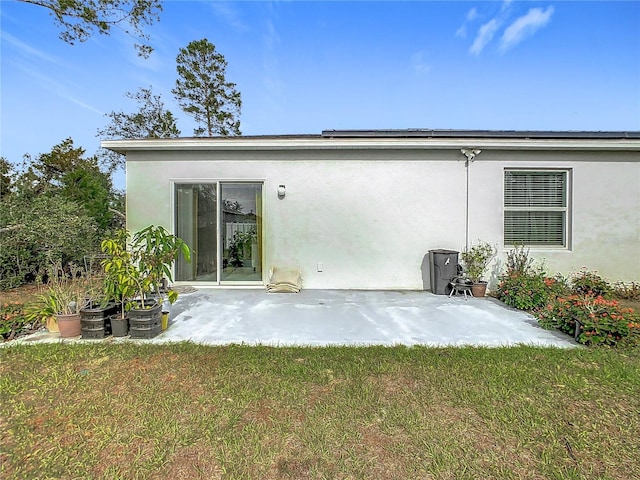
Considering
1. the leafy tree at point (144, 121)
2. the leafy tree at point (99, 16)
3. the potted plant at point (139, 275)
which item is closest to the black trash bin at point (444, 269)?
the potted plant at point (139, 275)

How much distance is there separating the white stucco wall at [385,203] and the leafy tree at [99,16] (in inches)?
106

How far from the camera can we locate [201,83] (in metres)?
17.3

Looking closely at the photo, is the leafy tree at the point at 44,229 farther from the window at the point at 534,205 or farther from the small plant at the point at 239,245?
the window at the point at 534,205

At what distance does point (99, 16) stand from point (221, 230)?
496 centimetres

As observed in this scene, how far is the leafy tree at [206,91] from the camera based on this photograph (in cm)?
1691

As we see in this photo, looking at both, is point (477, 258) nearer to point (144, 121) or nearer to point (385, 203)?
point (385, 203)

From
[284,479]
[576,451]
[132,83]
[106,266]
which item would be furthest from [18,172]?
[576,451]

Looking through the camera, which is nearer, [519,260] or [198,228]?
[519,260]

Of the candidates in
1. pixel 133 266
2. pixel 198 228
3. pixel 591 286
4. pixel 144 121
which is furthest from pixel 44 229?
pixel 144 121

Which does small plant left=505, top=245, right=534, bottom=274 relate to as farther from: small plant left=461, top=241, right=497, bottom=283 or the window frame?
small plant left=461, top=241, right=497, bottom=283

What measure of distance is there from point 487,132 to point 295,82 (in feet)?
22.8

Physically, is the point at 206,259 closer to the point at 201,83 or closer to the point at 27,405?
the point at 27,405

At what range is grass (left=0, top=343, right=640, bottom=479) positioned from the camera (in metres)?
1.85

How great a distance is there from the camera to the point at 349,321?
15.0ft
